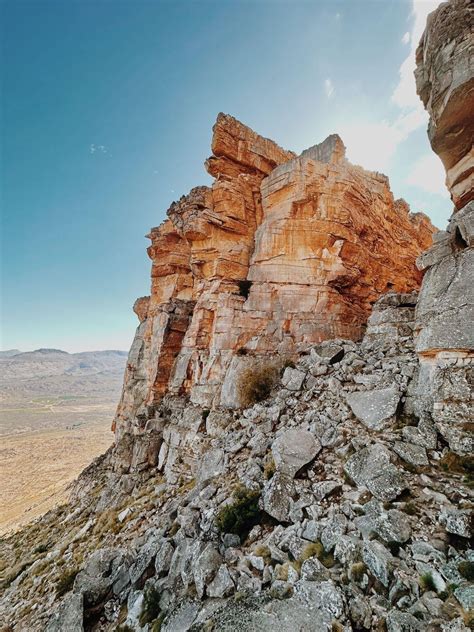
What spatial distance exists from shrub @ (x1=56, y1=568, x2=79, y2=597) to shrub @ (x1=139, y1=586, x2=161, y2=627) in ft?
17.6

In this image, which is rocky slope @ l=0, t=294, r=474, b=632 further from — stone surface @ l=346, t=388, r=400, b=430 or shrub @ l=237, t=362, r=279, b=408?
shrub @ l=237, t=362, r=279, b=408

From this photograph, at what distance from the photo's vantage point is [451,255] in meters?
9.38

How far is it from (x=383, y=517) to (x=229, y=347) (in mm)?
13692

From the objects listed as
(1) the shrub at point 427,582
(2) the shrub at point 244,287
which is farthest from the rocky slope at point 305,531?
(2) the shrub at point 244,287

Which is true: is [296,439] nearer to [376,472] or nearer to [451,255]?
[376,472]

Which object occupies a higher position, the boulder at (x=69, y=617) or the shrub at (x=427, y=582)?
the shrub at (x=427, y=582)

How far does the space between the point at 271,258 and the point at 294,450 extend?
1434 centimetres

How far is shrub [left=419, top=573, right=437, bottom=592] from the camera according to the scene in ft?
15.8

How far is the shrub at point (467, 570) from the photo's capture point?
4.78 m

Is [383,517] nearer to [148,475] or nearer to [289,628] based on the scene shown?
[289,628]

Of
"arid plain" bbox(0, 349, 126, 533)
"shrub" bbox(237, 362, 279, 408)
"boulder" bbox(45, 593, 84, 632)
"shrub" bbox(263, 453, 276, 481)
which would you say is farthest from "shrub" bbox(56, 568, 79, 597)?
"arid plain" bbox(0, 349, 126, 533)

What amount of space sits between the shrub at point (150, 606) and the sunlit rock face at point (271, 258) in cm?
918

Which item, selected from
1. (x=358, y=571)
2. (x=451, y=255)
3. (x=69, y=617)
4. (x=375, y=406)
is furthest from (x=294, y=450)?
(x=451, y=255)

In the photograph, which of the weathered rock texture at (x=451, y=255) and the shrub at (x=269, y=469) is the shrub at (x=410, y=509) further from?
the shrub at (x=269, y=469)
